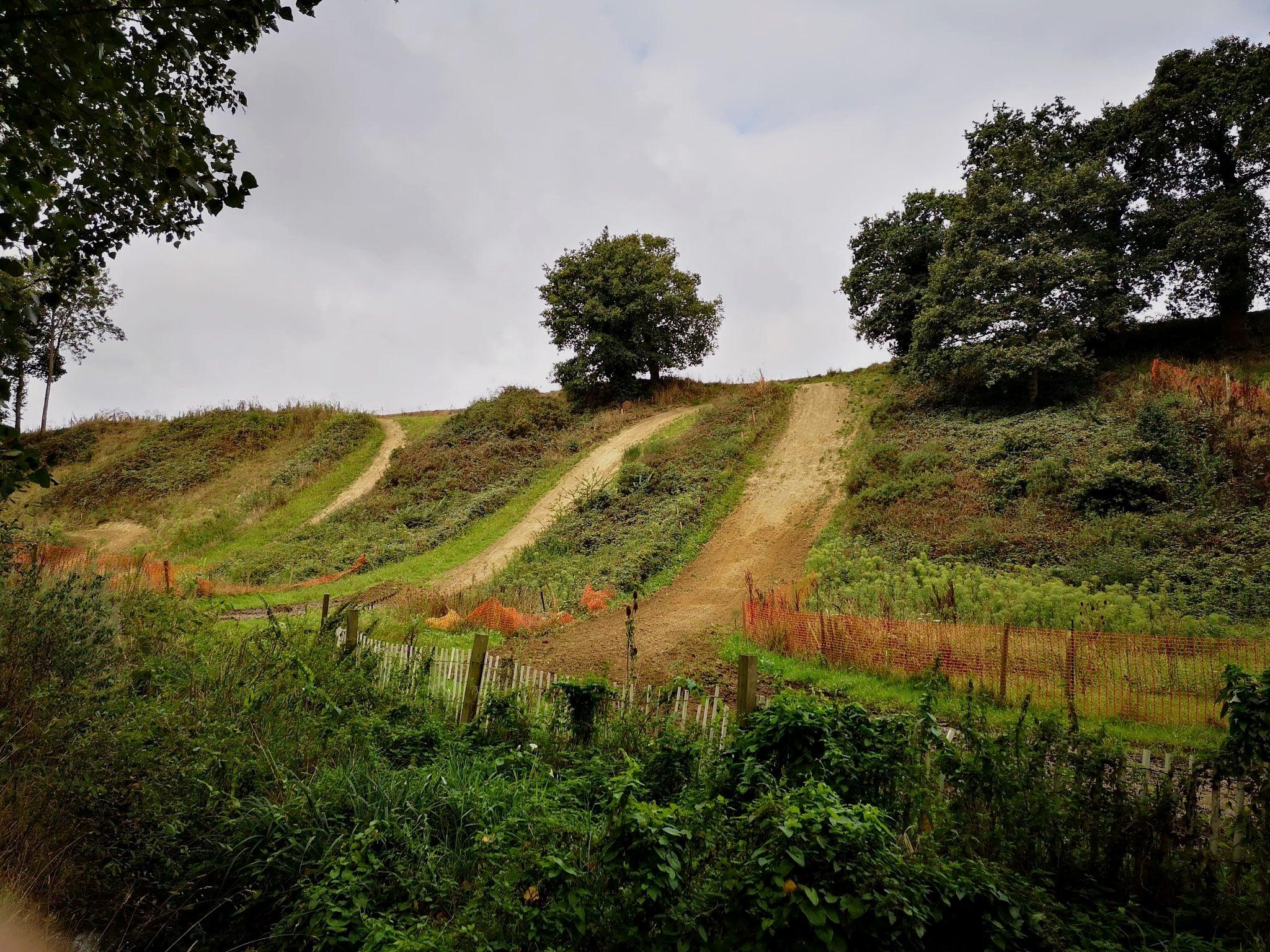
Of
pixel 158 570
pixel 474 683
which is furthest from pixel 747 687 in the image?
pixel 158 570

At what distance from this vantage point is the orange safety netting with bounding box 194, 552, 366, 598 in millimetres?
19233

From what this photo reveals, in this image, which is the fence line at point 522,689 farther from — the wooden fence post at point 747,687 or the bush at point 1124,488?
the bush at point 1124,488

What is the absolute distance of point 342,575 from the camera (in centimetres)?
2223

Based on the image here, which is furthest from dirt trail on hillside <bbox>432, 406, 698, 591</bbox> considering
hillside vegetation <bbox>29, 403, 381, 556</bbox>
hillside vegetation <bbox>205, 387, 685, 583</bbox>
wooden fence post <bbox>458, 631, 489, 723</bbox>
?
hillside vegetation <bbox>29, 403, 381, 556</bbox>

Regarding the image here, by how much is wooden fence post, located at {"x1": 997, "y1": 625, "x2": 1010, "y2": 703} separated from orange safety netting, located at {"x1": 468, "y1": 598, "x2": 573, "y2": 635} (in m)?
8.89

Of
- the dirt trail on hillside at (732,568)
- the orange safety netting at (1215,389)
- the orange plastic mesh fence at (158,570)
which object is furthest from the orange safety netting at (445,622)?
the orange safety netting at (1215,389)

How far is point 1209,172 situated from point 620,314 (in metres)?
24.9

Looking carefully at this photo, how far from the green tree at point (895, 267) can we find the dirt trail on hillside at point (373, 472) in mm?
25926

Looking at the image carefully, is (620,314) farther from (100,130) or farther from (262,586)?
(100,130)

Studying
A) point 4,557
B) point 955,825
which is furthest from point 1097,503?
point 4,557

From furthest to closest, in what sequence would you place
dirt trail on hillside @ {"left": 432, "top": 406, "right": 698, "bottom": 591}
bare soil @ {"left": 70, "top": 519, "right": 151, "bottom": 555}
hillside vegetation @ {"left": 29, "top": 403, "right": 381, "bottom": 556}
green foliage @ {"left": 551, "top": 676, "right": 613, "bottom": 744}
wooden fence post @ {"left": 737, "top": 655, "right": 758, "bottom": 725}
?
hillside vegetation @ {"left": 29, "top": 403, "right": 381, "bottom": 556}
bare soil @ {"left": 70, "top": 519, "right": 151, "bottom": 555}
dirt trail on hillside @ {"left": 432, "top": 406, "right": 698, "bottom": 591}
green foliage @ {"left": 551, "top": 676, "right": 613, "bottom": 744}
wooden fence post @ {"left": 737, "top": 655, "right": 758, "bottom": 725}

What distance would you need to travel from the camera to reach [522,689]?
7801mm

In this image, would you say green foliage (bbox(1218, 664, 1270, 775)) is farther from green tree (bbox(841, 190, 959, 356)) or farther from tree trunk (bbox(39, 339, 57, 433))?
tree trunk (bbox(39, 339, 57, 433))

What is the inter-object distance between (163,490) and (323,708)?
1324 inches
